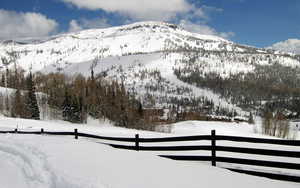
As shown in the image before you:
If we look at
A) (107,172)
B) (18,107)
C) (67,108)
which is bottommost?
(107,172)

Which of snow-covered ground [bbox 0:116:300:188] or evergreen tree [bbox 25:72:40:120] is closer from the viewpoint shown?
snow-covered ground [bbox 0:116:300:188]

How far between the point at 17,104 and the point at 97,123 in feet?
79.0

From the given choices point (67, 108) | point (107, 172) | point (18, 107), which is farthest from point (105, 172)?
point (18, 107)

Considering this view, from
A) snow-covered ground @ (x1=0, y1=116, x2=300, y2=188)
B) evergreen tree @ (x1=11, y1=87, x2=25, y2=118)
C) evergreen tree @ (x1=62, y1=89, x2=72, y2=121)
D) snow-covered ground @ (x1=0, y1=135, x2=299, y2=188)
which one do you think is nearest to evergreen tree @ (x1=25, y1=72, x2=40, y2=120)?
evergreen tree @ (x1=11, y1=87, x2=25, y2=118)

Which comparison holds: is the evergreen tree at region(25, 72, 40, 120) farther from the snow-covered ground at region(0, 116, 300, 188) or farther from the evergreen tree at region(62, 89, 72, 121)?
the snow-covered ground at region(0, 116, 300, 188)

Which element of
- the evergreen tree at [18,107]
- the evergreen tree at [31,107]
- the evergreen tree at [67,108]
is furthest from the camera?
the evergreen tree at [67,108]

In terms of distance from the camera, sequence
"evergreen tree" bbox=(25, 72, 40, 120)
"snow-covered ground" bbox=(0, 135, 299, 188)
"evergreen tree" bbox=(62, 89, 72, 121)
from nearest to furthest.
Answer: "snow-covered ground" bbox=(0, 135, 299, 188), "evergreen tree" bbox=(25, 72, 40, 120), "evergreen tree" bbox=(62, 89, 72, 121)

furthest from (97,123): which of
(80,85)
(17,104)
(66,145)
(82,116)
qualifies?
(66,145)

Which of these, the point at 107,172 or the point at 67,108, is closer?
the point at 107,172

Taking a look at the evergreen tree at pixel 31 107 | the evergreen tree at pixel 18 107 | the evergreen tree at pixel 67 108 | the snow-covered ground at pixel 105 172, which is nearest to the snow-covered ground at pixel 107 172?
the snow-covered ground at pixel 105 172

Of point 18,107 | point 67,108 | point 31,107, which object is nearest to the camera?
point 31,107

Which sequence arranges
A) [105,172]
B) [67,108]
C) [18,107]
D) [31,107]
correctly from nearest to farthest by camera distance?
[105,172], [31,107], [18,107], [67,108]

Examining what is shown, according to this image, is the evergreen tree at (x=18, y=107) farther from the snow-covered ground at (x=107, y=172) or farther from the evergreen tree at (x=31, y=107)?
the snow-covered ground at (x=107, y=172)

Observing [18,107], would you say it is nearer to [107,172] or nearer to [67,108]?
[67,108]
